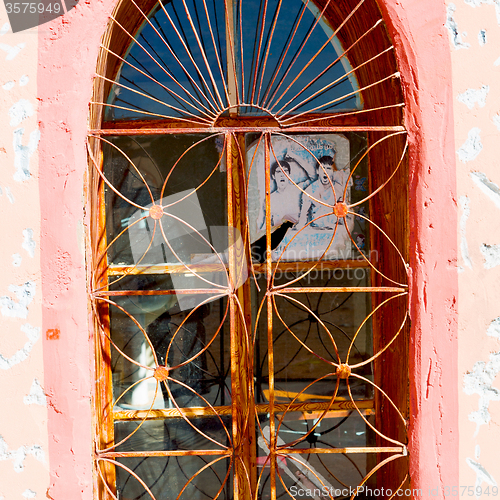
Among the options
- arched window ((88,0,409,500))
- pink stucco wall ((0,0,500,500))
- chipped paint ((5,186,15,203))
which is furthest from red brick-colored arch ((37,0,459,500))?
arched window ((88,0,409,500))

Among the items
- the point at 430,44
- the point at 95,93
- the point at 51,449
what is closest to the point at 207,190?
the point at 95,93

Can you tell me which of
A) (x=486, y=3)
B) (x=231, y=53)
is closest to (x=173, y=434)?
(x=231, y=53)

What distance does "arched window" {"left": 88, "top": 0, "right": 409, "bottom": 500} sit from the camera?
6.80 ft

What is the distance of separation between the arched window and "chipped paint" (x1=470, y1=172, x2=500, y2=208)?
1.43ft

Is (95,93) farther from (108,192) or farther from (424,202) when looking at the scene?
(424,202)

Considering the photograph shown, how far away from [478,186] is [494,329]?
60cm

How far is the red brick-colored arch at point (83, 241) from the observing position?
64.1 inches

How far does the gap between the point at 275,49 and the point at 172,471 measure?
90.9 inches

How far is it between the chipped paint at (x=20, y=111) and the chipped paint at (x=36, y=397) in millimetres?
1093

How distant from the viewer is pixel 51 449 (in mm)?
1622

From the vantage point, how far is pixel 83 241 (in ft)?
5.48

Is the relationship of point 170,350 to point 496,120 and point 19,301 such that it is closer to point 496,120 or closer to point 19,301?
point 19,301

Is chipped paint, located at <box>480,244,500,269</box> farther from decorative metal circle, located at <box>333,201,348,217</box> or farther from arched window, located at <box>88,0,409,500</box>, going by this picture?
decorative metal circle, located at <box>333,201,348,217</box>

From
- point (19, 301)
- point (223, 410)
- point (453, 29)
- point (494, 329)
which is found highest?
point (453, 29)
